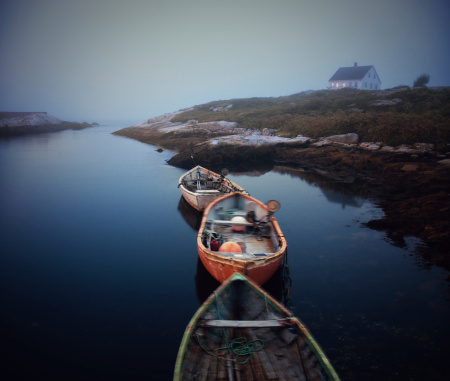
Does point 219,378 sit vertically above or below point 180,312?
above

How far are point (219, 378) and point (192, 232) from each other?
10.4 metres

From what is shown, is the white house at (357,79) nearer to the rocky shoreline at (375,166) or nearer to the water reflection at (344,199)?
the rocky shoreline at (375,166)

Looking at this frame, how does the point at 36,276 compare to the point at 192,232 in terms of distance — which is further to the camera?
the point at 192,232

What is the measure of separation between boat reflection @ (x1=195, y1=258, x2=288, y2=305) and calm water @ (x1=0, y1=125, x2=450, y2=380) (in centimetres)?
6

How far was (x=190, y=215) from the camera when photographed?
17656mm

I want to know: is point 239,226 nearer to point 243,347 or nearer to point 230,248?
point 230,248

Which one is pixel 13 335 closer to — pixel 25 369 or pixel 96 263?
pixel 25 369

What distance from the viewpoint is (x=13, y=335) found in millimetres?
7938

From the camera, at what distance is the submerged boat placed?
16.1m

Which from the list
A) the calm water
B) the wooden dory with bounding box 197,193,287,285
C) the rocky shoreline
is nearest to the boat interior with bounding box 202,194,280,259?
the wooden dory with bounding box 197,193,287,285

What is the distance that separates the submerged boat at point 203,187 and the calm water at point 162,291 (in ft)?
4.88

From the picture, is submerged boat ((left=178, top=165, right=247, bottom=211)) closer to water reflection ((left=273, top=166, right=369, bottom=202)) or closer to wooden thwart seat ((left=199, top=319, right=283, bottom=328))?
water reflection ((left=273, top=166, right=369, bottom=202))

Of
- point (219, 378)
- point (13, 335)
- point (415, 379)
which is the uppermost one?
point (219, 378)

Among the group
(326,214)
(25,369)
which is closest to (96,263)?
(25,369)
